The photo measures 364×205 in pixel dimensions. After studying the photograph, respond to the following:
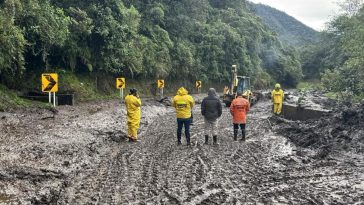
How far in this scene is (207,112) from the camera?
13.7 meters

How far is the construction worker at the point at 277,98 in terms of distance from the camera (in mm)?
21250

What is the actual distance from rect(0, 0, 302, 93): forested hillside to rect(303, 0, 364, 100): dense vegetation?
12.2 meters

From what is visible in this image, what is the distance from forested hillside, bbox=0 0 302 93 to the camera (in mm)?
19406

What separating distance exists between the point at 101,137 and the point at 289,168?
244 inches

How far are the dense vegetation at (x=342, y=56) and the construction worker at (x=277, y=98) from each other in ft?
20.6

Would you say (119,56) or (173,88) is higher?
(119,56)

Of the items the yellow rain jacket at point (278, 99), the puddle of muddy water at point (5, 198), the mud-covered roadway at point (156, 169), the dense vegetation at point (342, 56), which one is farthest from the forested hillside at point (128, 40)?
the dense vegetation at point (342, 56)

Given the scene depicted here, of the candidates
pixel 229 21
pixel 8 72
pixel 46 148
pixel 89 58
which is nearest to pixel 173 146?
pixel 46 148

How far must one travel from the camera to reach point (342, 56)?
222ft

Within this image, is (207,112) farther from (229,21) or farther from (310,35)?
(310,35)

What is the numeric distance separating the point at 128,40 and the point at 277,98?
38.3ft

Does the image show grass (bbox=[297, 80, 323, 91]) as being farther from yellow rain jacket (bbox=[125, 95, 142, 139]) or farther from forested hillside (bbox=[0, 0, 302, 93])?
yellow rain jacket (bbox=[125, 95, 142, 139])

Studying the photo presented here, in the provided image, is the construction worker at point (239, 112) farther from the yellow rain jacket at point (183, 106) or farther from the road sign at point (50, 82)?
the road sign at point (50, 82)

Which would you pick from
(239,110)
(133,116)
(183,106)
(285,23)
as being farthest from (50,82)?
(285,23)
